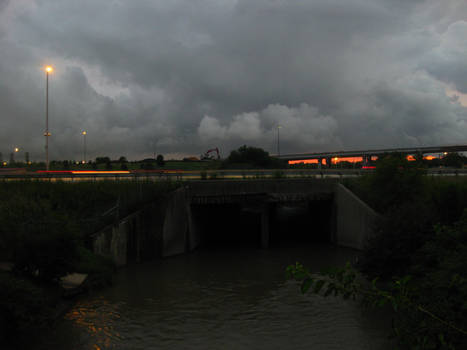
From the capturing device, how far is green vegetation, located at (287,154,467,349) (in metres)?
3.41


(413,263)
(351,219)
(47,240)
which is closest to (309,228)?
(351,219)

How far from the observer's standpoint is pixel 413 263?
623 inches

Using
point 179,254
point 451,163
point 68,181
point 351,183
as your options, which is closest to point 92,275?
point 179,254

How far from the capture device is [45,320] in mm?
10523

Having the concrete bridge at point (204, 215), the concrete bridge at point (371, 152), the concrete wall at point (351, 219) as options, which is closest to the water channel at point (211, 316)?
the concrete bridge at point (204, 215)

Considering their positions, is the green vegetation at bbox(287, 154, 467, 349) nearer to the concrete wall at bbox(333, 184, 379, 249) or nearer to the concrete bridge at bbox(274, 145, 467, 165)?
the concrete wall at bbox(333, 184, 379, 249)

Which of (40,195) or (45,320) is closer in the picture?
(45,320)

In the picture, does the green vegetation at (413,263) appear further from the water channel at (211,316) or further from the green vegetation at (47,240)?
the green vegetation at (47,240)

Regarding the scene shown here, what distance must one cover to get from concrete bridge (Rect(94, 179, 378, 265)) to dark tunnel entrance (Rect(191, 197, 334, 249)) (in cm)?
22

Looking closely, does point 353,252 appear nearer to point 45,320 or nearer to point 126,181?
point 126,181

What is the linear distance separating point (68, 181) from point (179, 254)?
9.12 m

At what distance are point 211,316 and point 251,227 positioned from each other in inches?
994

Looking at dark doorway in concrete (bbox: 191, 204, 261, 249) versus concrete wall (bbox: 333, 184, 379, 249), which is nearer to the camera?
concrete wall (bbox: 333, 184, 379, 249)

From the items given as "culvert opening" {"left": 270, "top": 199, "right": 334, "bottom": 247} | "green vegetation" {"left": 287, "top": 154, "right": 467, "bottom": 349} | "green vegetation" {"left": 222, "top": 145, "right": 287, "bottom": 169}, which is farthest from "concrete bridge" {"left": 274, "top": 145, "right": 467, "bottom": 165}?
"green vegetation" {"left": 287, "top": 154, "right": 467, "bottom": 349}
